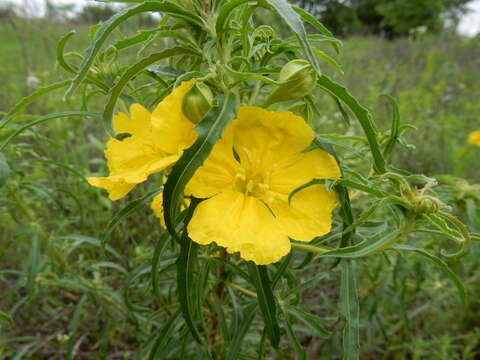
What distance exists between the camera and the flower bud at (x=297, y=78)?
2.91 ft

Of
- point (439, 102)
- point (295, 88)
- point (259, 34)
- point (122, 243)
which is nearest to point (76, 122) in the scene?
point (122, 243)

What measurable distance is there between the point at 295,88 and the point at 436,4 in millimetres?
17305

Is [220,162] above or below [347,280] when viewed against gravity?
above

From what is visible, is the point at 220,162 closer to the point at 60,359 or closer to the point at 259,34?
the point at 259,34

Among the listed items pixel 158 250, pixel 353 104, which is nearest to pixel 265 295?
pixel 158 250

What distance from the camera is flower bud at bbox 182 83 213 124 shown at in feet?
2.85

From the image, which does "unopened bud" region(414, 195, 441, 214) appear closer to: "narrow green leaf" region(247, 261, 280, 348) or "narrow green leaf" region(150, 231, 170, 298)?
"narrow green leaf" region(247, 261, 280, 348)

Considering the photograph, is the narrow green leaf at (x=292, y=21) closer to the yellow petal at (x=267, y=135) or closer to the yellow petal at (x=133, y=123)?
the yellow petal at (x=267, y=135)

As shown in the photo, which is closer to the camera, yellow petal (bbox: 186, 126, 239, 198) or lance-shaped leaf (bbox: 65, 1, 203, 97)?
lance-shaped leaf (bbox: 65, 1, 203, 97)

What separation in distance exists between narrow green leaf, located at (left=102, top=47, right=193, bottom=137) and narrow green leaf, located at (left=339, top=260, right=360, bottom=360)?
729 mm

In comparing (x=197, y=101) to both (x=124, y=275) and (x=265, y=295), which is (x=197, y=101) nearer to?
(x=265, y=295)

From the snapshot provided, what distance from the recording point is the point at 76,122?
10.6ft

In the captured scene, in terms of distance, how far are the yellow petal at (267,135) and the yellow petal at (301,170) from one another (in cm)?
3

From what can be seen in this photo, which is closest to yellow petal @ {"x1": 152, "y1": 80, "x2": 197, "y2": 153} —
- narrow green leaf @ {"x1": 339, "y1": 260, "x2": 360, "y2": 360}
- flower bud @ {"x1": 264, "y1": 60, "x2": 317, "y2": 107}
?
flower bud @ {"x1": 264, "y1": 60, "x2": 317, "y2": 107}
